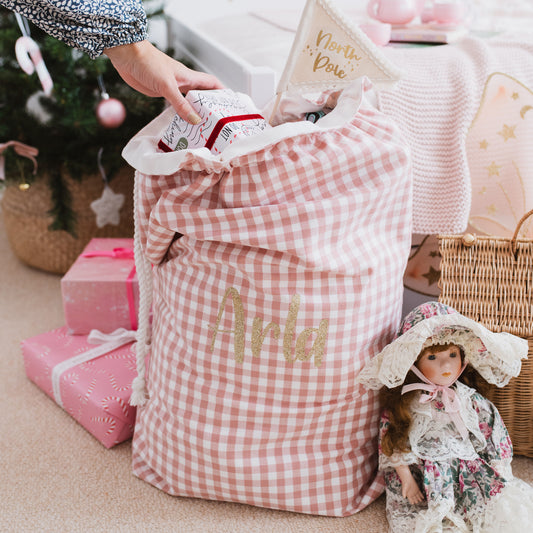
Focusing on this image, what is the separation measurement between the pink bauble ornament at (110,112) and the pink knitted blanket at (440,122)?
0.70 meters

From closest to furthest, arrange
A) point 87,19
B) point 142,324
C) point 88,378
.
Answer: point 87,19 → point 142,324 → point 88,378

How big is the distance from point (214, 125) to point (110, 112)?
72 cm

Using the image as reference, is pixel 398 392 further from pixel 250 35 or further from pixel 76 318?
pixel 250 35

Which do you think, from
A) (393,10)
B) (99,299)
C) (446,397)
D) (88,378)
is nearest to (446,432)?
(446,397)

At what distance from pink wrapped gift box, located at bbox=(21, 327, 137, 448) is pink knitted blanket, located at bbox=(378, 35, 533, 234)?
72 centimetres

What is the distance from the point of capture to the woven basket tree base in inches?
72.7

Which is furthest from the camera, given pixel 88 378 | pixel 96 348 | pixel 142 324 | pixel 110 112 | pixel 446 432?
pixel 110 112

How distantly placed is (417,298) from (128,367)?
0.70m

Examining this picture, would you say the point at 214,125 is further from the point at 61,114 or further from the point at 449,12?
the point at 449,12

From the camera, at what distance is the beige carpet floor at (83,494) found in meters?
1.07

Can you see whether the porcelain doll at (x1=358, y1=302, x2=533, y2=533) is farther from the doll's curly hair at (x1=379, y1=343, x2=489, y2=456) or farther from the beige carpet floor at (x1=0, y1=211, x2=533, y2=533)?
the beige carpet floor at (x1=0, y1=211, x2=533, y2=533)

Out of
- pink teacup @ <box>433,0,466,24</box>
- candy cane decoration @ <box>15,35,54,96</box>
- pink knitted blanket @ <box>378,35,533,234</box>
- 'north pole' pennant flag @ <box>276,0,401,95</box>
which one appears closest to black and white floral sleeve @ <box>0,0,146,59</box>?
'north pole' pennant flag @ <box>276,0,401,95</box>

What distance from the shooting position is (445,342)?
104 centimetres

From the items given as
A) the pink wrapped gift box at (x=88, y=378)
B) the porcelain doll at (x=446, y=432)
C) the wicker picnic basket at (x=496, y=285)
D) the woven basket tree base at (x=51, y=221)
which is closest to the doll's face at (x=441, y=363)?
the porcelain doll at (x=446, y=432)
